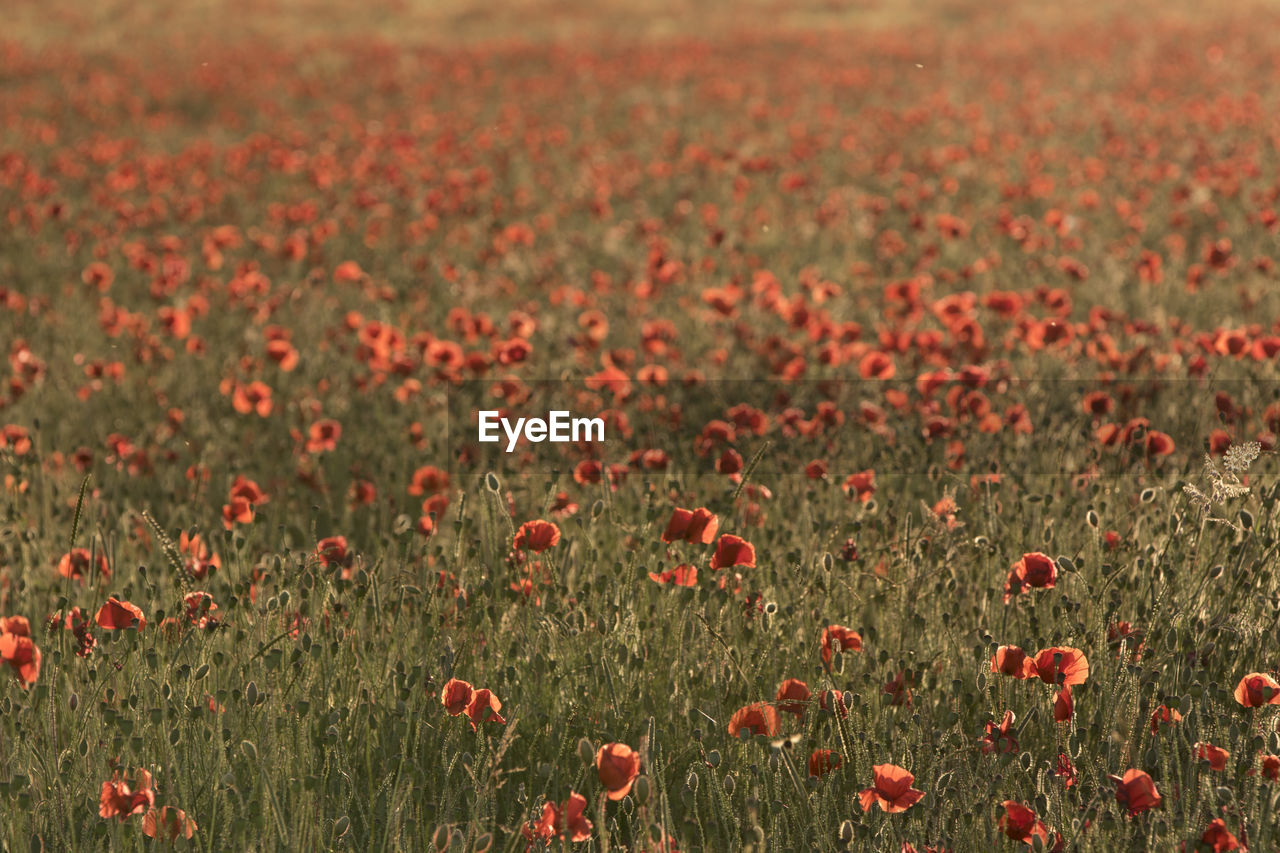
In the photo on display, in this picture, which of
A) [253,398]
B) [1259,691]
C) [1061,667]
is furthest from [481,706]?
[253,398]

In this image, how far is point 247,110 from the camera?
14.0 metres

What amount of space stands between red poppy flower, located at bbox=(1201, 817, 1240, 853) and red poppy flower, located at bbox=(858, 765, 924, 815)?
0.42 metres

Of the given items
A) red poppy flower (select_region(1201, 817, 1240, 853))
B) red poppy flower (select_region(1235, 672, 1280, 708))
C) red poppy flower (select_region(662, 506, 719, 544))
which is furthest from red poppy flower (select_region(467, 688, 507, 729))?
red poppy flower (select_region(1235, 672, 1280, 708))

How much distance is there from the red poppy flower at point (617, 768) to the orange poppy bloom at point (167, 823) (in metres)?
0.68

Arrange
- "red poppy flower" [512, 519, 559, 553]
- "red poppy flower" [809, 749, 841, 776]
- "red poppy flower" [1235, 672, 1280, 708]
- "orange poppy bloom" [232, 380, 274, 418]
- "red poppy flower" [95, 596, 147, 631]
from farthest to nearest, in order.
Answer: "orange poppy bloom" [232, 380, 274, 418] < "red poppy flower" [512, 519, 559, 553] < "red poppy flower" [95, 596, 147, 631] < "red poppy flower" [809, 749, 841, 776] < "red poppy flower" [1235, 672, 1280, 708]

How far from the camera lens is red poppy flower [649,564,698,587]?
273 cm

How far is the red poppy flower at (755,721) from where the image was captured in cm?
232

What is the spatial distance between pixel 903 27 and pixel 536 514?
2073 centimetres

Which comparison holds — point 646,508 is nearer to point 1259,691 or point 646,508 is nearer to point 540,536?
point 540,536

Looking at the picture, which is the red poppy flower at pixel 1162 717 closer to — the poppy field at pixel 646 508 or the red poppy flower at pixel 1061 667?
the poppy field at pixel 646 508

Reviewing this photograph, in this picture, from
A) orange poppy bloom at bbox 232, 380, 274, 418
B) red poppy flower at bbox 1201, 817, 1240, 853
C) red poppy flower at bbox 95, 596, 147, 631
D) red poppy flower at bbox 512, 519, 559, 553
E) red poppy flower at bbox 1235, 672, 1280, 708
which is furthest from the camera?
orange poppy bloom at bbox 232, 380, 274, 418

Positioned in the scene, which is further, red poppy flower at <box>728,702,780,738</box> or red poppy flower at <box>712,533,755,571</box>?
red poppy flower at <box>712,533,755,571</box>

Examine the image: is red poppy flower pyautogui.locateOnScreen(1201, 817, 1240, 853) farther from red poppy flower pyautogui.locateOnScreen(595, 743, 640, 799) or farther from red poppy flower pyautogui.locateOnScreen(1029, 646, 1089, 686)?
red poppy flower pyautogui.locateOnScreen(595, 743, 640, 799)

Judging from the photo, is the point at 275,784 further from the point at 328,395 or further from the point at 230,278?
the point at 230,278
